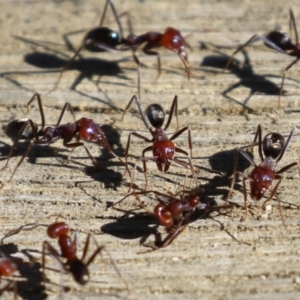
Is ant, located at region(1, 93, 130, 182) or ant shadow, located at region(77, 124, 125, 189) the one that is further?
ant, located at region(1, 93, 130, 182)

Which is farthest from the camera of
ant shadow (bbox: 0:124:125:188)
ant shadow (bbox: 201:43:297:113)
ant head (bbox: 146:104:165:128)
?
ant shadow (bbox: 201:43:297:113)

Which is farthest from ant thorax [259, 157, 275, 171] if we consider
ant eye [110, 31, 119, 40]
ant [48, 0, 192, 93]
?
ant eye [110, 31, 119, 40]

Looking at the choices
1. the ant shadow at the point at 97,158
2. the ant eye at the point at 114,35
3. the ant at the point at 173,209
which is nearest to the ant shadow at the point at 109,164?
the ant shadow at the point at 97,158

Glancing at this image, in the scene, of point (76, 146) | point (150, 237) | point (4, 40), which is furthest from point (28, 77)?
point (150, 237)

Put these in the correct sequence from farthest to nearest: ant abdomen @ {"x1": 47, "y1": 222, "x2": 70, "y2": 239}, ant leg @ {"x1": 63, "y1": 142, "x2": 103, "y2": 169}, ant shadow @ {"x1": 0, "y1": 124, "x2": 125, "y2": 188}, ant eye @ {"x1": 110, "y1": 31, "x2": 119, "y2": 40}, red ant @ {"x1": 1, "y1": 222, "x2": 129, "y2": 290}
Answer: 1. ant eye @ {"x1": 110, "y1": 31, "x2": 119, "y2": 40}
2. ant leg @ {"x1": 63, "y1": 142, "x2": 103, "y2": 169}
3. ant shadow @ {"x1": 0, "y1": 124, "x2": 125, "y2": 188}
4. ant abdomen @ {"x1": 47, "y1": 222, "x2": 70, "y2": 239}
5. red ant @ {"x1": 1, "y1": 222, "x2": 129, "y2": 290}

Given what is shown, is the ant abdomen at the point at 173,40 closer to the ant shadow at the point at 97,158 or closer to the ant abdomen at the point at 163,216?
the ant shadow at the point at 97,158

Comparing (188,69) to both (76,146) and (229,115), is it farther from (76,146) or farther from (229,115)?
(76,146)

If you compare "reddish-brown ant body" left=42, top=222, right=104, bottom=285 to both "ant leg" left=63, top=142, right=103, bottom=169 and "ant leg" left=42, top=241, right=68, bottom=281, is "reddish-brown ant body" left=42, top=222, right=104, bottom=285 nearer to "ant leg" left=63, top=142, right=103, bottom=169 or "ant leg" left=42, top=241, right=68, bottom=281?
"ant leg" left=42, top=241, right=68, bottom=281

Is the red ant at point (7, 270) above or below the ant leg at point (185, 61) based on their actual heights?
below
